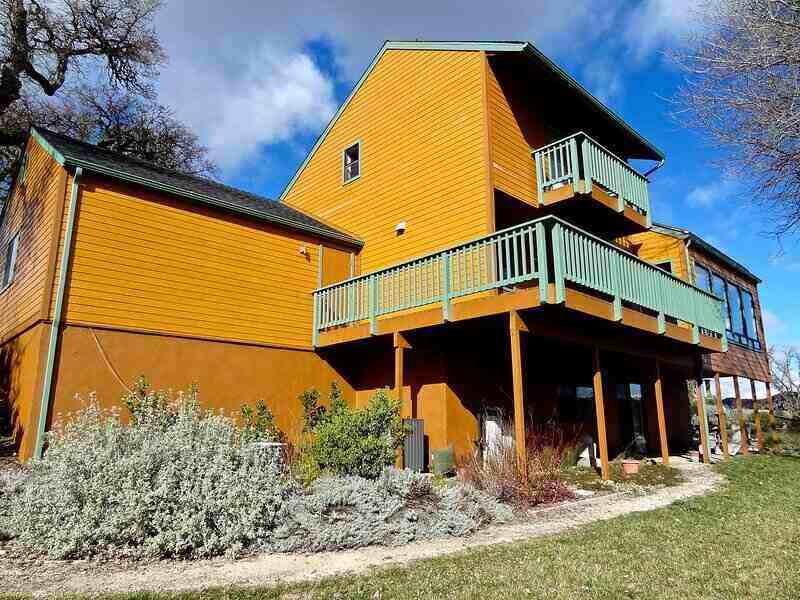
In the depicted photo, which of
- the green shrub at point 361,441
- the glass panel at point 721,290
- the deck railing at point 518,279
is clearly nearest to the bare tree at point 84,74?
the deck railing at point 518,279

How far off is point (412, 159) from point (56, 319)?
7933 mm

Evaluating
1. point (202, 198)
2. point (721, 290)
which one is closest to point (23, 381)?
point (202, 198)

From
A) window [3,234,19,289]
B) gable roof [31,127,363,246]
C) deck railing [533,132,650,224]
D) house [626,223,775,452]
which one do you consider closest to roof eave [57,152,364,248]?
gable roof [31,127,363,246]

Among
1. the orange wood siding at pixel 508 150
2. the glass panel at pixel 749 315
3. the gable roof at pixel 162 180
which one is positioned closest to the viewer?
the gable roof at pixel 162 180

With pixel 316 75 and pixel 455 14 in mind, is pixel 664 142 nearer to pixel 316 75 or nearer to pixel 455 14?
pixel 455 14

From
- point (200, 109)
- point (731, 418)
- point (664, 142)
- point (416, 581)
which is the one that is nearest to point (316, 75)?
point (200, 109)

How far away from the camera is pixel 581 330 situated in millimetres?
9164

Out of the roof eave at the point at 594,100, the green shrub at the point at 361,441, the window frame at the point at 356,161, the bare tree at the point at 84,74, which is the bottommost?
the green shrub at the point at 361,441

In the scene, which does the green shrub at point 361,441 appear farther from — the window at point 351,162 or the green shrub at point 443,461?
the window at point 351,162

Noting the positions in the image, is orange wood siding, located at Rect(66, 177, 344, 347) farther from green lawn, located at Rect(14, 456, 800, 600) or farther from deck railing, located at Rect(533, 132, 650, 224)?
green lawn, located at Rect(14, 456, 800, 600)

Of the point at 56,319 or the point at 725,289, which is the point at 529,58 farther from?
the point at 725,289

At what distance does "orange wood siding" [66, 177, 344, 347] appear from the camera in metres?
9.11

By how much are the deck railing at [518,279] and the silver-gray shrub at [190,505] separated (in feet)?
12.0

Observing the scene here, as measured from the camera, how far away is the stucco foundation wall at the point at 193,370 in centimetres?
857
